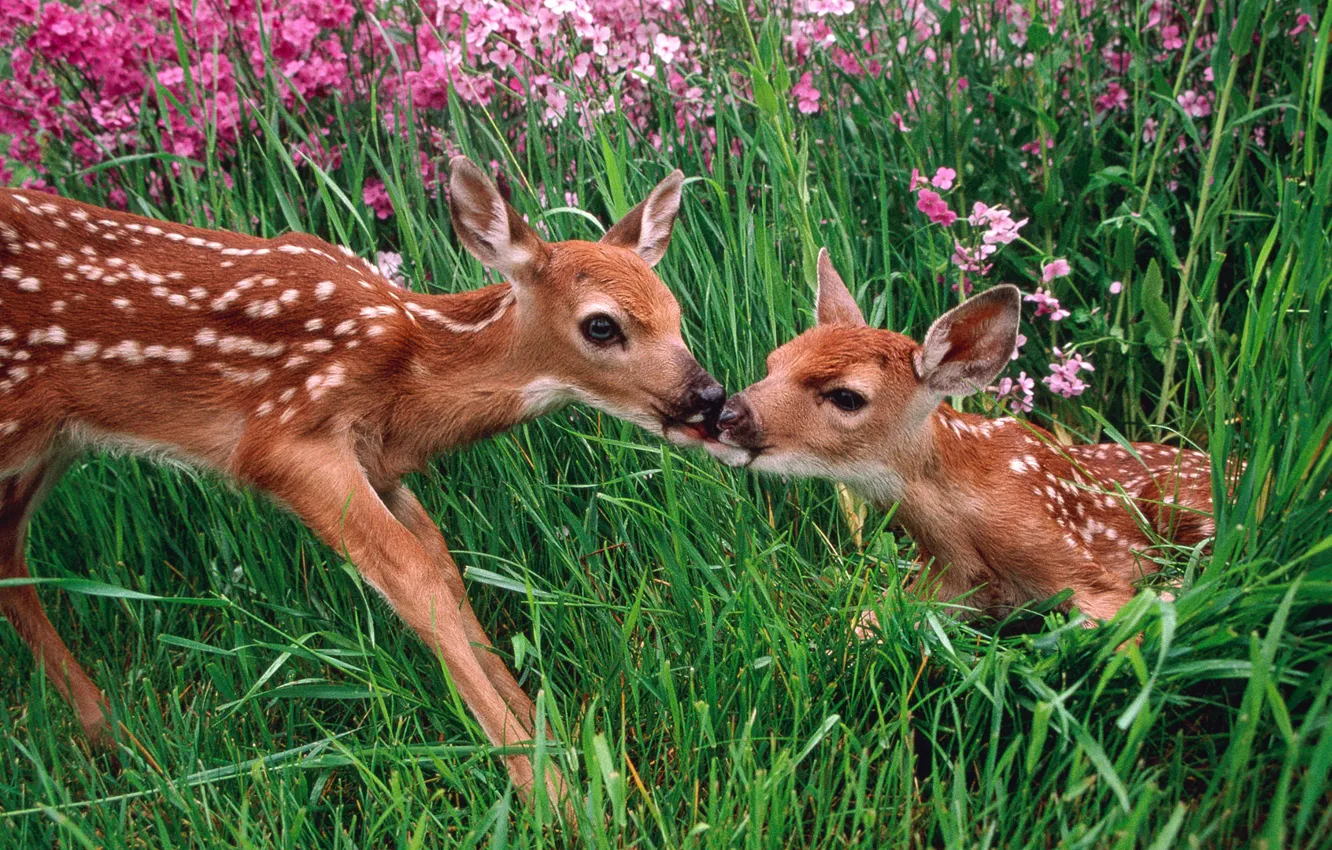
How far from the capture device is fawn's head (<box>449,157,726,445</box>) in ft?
11.1

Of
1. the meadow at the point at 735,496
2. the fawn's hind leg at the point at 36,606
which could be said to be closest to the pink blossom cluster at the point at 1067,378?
the meadow at the point at 735,496

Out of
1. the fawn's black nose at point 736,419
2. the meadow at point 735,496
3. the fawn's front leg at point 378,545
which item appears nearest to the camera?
the meadow at point 735,496

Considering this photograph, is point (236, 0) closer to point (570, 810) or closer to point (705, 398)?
point (705, 398)

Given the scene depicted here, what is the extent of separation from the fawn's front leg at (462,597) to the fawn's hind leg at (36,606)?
3.17ft

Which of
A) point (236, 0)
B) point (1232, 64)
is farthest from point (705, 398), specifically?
point (236, 0)

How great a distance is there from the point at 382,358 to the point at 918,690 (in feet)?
5.27

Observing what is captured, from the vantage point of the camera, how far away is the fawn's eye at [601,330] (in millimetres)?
3416

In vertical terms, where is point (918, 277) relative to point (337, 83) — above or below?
below

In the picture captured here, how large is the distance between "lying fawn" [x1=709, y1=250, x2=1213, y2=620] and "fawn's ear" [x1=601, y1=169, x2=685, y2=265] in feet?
1.47

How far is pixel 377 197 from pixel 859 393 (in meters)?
2.33

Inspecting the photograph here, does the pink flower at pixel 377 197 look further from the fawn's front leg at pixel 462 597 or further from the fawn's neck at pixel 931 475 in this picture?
the fawn's neck at pixel 931 475

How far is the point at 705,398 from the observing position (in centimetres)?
334

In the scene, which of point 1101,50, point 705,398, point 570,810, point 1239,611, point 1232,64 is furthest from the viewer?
point 1101,50

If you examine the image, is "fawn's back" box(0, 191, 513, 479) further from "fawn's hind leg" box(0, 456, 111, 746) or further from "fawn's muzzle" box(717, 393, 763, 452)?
"fawn's muzzle" box(717, 393, 763, 452)
